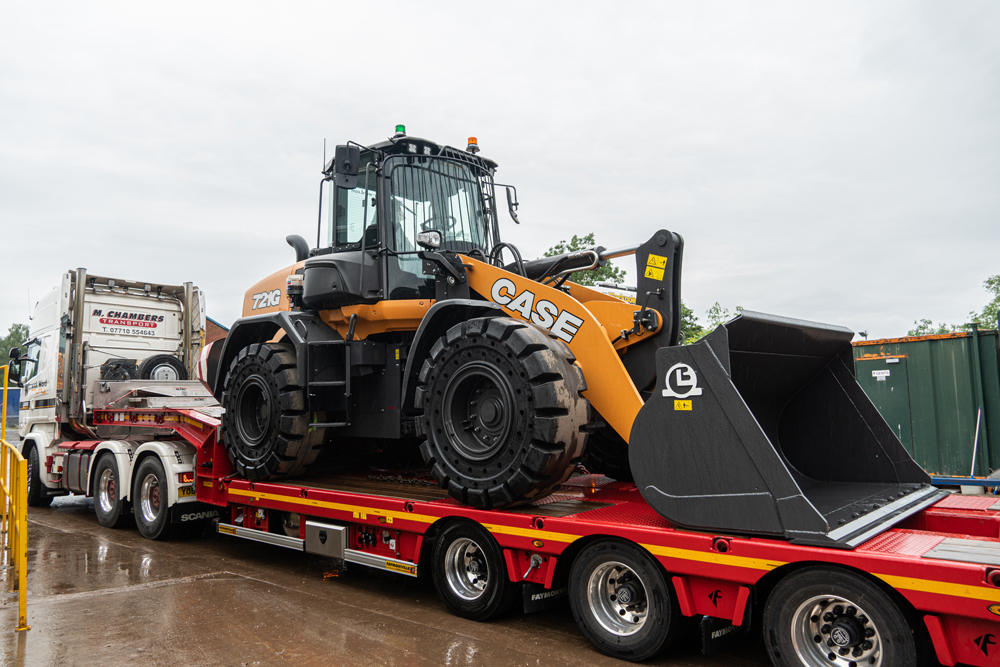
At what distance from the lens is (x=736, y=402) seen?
3.87 metres

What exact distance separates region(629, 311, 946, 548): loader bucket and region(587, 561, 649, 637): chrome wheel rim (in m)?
0.53

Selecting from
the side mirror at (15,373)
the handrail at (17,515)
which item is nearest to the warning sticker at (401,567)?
the handrail at (17,515)

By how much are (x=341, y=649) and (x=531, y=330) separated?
236 cm

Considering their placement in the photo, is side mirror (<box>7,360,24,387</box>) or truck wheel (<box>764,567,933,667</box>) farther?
side mirror (<box>7,360,24,387</box>)

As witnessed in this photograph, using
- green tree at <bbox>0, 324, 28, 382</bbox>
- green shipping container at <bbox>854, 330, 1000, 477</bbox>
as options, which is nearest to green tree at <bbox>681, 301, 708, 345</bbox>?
green shipping container at <bbox>854, 330, 1000, 477</bbox>

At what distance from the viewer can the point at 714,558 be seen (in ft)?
12.6

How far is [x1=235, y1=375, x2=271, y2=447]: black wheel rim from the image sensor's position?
23.3ft

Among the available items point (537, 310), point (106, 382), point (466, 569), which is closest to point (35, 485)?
point (106, 382)

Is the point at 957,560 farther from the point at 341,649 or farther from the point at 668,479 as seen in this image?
the point at 341,649

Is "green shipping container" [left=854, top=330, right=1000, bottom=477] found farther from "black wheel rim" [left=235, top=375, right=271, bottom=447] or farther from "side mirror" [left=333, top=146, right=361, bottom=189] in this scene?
"black wheel rim" [left=235, top=375, right=271, bottom=447]

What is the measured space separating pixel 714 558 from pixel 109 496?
836 centimetres

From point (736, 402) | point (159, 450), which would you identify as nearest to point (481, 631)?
point (736, 402)

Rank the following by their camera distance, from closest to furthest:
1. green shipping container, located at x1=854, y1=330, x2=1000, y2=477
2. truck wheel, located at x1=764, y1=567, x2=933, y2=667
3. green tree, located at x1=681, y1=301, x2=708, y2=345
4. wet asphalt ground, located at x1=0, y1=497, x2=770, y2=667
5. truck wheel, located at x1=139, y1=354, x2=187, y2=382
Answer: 1. truck wheel, located at x1=764, y1=567, x2=933, y2=667
2. wet asphalt ground, located at x1=0, y1=497, x2=770, y2=667
3. green shipping container, located at x1=854, y1=330, x2=1000, y2=477
4. truck wheel, located at x1=139, y1=354, x2=187, y2=382
5. green tree, located at x1=681, y1=301, x2=708, y2=345

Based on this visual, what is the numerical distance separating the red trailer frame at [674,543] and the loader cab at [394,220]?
1.78m
